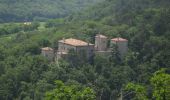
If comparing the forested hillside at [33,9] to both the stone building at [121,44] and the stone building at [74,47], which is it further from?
the stone building at [121,44]

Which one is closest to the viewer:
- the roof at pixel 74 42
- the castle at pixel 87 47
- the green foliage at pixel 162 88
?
the green foliage at pixel 162 88

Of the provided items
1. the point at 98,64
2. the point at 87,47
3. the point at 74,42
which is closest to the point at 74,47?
the point at 74,42

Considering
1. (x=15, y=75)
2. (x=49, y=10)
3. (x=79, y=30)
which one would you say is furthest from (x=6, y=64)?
(x=49, y=10)

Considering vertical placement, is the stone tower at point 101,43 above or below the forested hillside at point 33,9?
below

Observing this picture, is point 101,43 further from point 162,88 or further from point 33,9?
point 33,9

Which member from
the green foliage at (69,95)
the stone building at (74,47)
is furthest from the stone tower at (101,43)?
the green foliage at (69,95)
